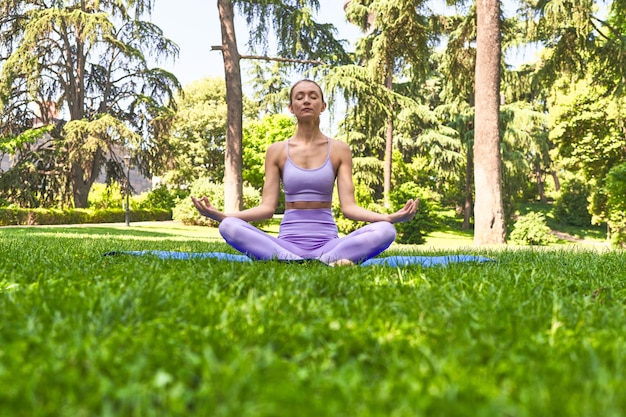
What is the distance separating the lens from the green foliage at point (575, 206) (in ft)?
103

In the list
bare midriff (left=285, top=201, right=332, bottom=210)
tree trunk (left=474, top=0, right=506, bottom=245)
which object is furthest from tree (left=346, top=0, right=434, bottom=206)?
bare midriff (left=285, top=201, right=332, bottom=210)

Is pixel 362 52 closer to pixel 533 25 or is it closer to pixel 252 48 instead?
pixel 252 48

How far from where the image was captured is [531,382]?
116 centimetres

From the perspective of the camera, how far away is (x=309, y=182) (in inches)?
166

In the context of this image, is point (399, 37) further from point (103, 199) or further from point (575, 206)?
point (103, 199)

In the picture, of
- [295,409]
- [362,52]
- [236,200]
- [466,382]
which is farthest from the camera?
[362,52]

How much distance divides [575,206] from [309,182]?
106 feet

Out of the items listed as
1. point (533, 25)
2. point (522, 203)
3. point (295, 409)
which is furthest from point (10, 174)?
point (522, 203)

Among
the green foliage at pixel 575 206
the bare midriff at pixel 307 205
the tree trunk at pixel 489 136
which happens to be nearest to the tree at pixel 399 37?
the tree trunk at pixel 489 136

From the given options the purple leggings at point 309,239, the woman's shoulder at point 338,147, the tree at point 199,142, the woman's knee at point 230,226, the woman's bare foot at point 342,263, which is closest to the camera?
the woman's bare foot at point 342,263

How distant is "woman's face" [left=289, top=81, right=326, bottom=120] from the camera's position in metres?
4.28

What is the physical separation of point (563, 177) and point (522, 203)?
11.8 ft

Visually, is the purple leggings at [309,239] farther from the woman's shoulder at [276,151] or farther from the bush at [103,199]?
the bush at [103,199]

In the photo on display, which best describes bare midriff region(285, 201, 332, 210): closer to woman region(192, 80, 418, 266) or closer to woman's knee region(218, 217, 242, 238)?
woman region(192, 80, 418, 266)
